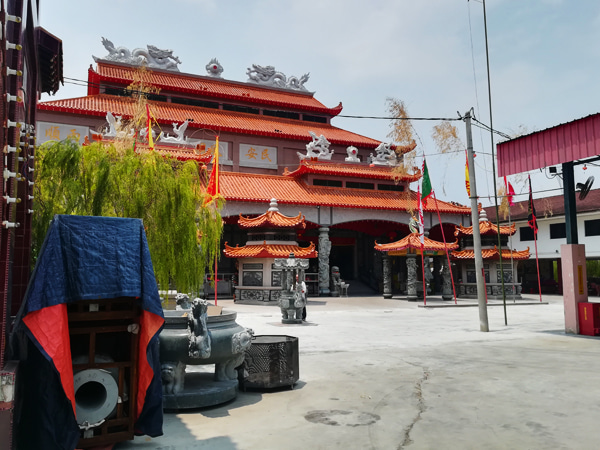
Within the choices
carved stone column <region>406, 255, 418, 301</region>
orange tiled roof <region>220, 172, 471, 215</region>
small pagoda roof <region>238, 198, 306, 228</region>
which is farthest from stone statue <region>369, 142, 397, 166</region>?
small pagoda roof <region>238, 198, 306, 228</region>

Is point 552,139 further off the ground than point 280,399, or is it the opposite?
point 552,139

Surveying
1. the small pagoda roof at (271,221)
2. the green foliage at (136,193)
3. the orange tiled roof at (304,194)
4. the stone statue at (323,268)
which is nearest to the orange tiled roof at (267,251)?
the small pagoda roof at (271,221)

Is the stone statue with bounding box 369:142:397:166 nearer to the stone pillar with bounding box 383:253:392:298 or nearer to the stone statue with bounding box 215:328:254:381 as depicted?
the stone pillar with bounding box 383:253:392:298

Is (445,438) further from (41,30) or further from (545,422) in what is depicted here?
(41,30)

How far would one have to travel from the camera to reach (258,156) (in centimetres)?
3123

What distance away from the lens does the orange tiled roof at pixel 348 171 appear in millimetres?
27375

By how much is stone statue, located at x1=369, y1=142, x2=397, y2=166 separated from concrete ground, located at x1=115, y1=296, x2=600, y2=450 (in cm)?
1963

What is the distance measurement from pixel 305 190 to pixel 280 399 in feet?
72.0

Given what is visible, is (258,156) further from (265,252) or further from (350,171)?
(265,252)

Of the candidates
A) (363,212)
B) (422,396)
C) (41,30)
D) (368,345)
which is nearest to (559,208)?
(363,212)

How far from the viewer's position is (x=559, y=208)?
104ft

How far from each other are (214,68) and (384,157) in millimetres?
14339

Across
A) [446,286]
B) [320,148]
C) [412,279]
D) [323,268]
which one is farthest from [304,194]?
[446,286]

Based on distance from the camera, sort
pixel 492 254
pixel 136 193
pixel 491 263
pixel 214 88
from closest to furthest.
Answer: pixel 136 193
pixel 492 254
pixel 491 263
pixel 214 88
